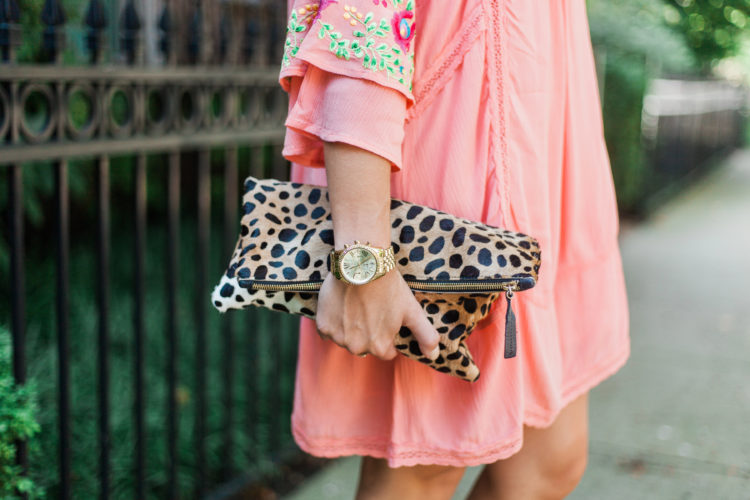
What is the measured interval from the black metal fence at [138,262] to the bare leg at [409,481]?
0.92 meters

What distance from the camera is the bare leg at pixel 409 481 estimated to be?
5.19ft

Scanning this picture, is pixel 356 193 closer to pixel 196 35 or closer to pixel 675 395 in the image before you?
pixel 196 35

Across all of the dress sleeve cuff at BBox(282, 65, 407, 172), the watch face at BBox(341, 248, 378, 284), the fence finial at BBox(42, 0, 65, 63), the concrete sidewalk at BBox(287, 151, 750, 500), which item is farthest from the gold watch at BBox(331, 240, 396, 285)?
the concrete sidewalk at BBox(287, 151, 750, 500)

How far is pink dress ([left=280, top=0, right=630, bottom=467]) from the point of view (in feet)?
4.20

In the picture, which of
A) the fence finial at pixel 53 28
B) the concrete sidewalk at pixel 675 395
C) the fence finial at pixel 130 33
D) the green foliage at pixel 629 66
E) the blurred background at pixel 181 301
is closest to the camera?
the fence finial at pixel 53 28

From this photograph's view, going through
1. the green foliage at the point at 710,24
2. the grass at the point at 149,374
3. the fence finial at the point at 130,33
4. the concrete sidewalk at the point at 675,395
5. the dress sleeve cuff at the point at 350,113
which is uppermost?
Answer: the green foliage at the point at 710,24

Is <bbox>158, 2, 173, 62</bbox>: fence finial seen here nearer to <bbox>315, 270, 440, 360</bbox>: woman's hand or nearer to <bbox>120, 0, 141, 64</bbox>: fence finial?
<bbox>120, 0, 141, 64</bbox>: fence finial

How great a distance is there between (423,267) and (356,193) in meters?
0.18

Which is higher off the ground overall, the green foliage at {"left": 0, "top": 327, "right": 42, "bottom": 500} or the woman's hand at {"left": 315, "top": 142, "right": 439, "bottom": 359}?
the woman's hand at {"left": 315, "top": 142, "right": 439, "bottom": 359}

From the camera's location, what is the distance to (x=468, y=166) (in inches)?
55.7

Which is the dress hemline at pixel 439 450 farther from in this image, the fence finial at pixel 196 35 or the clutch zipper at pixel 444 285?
the fence finial at pixel 196 35

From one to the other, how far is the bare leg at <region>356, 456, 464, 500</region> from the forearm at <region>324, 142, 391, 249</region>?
54 centimetres

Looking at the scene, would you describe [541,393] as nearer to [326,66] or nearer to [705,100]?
[326,66]

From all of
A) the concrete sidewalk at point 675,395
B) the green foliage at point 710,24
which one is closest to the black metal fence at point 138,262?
the concrete sidewalk at point 675,395
